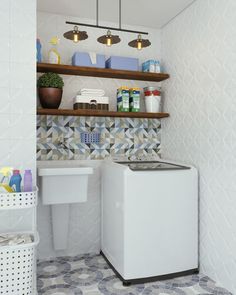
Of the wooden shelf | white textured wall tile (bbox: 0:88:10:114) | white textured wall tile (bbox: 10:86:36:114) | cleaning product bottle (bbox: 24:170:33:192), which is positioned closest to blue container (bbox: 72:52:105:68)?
the wooden shelf

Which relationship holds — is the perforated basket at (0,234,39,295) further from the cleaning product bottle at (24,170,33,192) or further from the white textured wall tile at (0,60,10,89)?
the white textured wall tile at (0,60,10,89)

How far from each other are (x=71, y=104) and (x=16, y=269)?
1.76 metres

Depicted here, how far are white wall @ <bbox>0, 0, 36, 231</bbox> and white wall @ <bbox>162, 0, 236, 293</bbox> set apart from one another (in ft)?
4.76

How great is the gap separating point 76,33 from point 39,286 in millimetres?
2084

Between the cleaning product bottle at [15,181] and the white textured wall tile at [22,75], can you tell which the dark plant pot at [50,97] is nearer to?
the white textured wall tile at [22,75]

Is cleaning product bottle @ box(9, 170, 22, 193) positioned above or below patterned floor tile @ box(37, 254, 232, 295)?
above

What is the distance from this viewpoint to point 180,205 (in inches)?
104

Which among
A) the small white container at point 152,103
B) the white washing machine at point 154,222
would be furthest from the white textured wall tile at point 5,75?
the small white container at point 152,103

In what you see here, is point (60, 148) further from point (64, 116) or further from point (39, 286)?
point (39, 286)

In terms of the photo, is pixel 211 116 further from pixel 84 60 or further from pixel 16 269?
pixel 16 269

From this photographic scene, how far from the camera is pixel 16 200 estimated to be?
204 cm

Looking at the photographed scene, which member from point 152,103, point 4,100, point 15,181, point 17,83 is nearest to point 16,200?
point 15,181

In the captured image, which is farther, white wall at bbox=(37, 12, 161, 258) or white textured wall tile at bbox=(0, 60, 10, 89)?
white wall at bbox=(37, 12, 161, 258)

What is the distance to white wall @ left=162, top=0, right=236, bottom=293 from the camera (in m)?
2.37
